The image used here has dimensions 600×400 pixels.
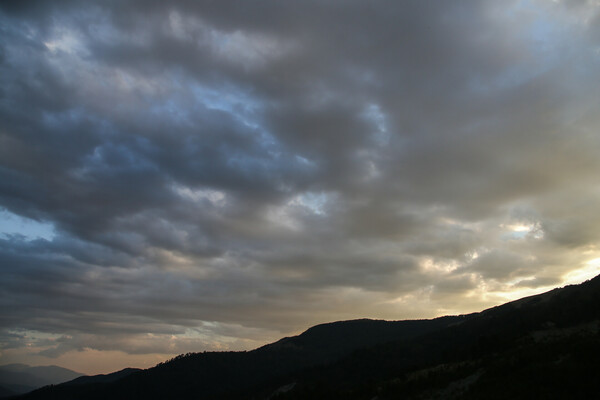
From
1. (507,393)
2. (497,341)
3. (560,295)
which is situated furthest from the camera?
(560,295)

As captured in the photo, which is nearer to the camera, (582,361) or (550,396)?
(550,396)

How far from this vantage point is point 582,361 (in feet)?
200

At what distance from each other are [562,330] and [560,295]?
93.8 metres

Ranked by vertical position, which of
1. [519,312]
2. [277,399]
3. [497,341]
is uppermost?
[519,312]

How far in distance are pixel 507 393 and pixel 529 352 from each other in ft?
76.3

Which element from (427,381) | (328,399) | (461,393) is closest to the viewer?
(461,393)

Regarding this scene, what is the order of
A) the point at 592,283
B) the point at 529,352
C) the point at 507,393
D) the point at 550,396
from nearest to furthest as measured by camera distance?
the point at 550,396 → the point at 507,393 → the point at 529,352 → the point at 592,283

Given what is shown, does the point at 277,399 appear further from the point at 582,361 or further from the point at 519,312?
the point at 582,361

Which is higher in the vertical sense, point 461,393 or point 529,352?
point 529,352

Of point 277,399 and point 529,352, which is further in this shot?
point 277,399

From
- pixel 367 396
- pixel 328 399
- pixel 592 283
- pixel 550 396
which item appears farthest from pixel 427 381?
pixel 592 283

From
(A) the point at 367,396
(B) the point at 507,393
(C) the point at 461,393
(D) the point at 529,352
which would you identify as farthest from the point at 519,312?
(B) the point at 507,393

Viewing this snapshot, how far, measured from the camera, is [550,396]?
5197cm

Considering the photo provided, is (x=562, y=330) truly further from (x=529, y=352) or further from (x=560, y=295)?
(x=560, y=295)
